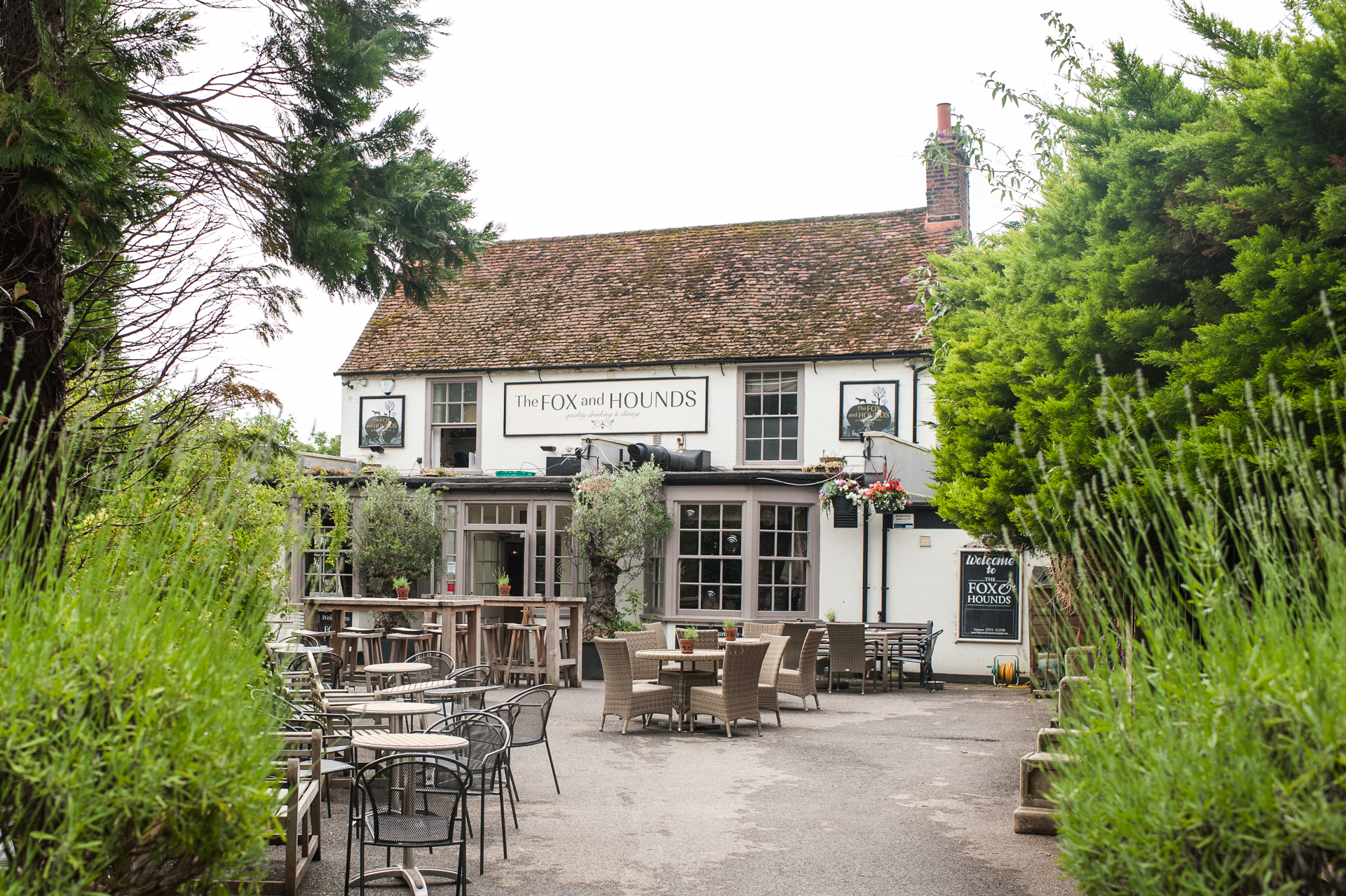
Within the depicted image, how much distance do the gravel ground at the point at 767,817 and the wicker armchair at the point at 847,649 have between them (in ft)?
8.77

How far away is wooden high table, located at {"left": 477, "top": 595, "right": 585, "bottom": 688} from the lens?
13.3 meters

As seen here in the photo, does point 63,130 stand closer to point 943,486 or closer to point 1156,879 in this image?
point 1156,879

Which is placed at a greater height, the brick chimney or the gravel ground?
the brick chimney

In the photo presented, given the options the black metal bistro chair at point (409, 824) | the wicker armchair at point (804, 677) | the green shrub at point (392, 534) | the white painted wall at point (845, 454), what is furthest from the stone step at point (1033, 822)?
the green shrub at point (392, 534)

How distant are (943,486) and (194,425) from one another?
4.30 meters

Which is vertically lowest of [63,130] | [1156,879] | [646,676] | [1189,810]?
[646,676]

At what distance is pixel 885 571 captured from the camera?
597 inches

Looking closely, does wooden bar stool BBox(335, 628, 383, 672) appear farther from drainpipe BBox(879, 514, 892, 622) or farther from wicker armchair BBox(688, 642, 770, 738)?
drainpipe BBox(879, 514, 892, 622)

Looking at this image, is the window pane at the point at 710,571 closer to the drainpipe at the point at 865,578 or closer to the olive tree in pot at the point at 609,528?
the olive tree in pot at the point at 609,528

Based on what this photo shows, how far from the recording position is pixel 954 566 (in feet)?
49.1

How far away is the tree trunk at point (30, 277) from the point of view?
160 inches

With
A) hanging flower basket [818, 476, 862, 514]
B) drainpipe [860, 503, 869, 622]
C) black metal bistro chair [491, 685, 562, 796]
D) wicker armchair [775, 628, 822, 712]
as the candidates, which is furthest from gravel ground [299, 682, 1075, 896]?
drainpipe [860, 503, 869, 622]

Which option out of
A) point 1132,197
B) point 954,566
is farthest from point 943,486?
point 954,566

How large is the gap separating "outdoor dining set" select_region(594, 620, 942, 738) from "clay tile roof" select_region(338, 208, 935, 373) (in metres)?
4.64
